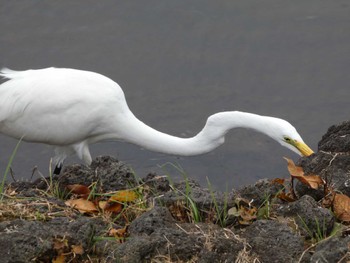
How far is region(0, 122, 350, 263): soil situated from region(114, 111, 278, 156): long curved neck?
1813mm

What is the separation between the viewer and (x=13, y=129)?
7207 mm

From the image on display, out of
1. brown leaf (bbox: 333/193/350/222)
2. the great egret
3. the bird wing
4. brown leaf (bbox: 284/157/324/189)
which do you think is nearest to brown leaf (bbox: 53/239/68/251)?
brown leaf (bbox: 284/157/324/189)

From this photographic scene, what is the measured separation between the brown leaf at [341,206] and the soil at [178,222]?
1.8 inches

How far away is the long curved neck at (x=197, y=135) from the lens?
21.1ft

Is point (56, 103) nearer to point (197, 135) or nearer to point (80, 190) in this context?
point (197, 135)

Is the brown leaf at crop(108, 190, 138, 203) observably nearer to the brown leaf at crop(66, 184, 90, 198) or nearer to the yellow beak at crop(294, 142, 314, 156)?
the brown leaf at crop(66, 184, 90, 198)

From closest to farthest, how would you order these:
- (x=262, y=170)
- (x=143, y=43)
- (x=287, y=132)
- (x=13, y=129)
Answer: (x=287, y=132), (x=13, y=129), (x=262, y=170), (x=143, y=43)

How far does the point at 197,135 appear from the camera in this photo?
6906mm

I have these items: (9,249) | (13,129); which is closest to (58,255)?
(9,249)

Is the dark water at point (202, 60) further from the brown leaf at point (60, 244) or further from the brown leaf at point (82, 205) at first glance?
the brown leaf at point (60, 244)

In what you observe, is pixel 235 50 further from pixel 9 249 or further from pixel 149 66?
pixel 9 249

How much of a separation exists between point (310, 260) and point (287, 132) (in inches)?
120

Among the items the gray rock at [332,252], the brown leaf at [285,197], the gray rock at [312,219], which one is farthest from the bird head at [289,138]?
the gray rock at [332,252]

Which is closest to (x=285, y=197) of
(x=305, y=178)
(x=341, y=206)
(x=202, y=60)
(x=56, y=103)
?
(x=305, y=178)
